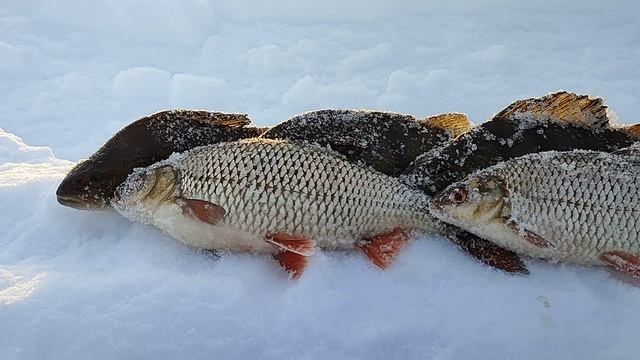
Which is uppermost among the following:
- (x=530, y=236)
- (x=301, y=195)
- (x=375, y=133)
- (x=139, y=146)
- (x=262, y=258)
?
(x=375, y=133)

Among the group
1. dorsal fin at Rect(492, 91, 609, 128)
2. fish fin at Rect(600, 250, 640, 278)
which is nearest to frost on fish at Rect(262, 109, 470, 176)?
dorsal fin at Rect(492, 91, 609, 128)

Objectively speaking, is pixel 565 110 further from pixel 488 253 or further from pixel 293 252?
pixel 293 252

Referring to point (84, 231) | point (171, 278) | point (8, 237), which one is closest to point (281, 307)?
point (171, 278)

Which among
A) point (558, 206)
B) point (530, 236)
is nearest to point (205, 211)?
point (530, 236)

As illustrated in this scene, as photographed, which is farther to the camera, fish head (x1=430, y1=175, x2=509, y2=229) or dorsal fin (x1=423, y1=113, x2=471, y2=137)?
dorsal fin (x1=423, y1=113, x2=471, y2=137)

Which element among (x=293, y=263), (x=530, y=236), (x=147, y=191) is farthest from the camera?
(x=147, y=191)

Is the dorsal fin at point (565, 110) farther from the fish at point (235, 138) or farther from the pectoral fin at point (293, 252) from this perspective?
the pectoral fin at point (293, 252)

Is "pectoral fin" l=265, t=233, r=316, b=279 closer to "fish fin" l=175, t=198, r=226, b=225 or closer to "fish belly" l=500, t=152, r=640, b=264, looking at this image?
"fish fin" l=175, t=198, r=226, b=225
